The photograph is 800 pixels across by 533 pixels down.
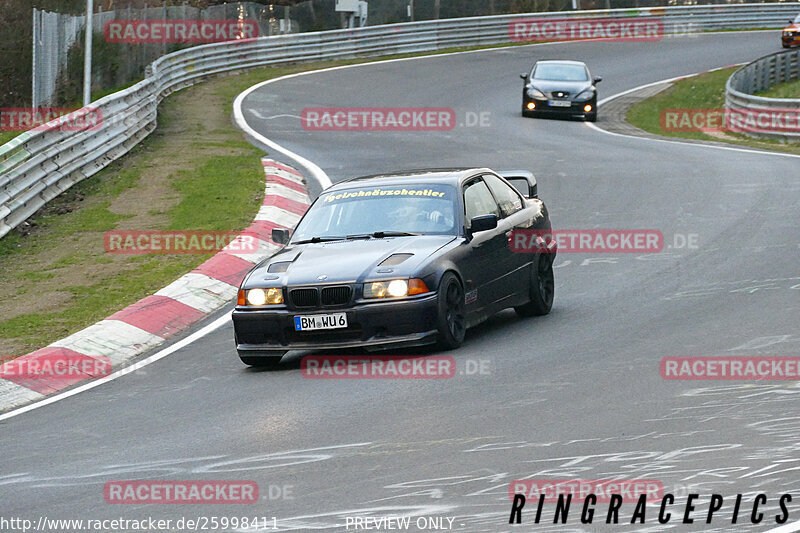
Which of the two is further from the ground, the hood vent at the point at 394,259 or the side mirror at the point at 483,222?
the side mirror at the point at 483,222

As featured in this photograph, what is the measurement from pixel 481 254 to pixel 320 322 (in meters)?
1.69

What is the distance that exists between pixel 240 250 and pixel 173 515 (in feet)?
27.6

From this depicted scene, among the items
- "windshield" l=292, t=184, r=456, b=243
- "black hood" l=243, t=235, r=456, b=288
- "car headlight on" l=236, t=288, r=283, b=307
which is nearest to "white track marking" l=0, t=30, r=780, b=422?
"car headlight on" l=236, t=288, r=283, b=307

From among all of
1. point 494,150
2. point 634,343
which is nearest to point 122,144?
point 494,150

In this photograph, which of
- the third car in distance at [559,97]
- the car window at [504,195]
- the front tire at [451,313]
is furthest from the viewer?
the third car in distance at [559,97]

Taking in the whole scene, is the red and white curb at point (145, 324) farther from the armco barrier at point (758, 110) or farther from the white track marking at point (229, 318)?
the armco barrier at point (758, 110)

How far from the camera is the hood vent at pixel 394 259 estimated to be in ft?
31.6

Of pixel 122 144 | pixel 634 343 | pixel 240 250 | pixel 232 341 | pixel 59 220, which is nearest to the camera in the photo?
pixel 634 343

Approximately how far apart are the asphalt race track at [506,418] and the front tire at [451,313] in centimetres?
12

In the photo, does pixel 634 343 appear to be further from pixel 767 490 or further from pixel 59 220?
pixel 59 220

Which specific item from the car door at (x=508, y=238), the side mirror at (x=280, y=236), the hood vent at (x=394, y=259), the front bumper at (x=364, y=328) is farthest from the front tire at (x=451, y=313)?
the side mirror at (x=280, y=236)

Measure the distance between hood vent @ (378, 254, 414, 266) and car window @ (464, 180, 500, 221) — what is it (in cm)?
108

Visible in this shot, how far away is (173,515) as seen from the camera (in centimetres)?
606

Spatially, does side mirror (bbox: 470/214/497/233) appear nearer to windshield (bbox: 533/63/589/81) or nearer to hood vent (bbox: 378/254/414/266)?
hood vent (bbox: 378/254/414/266)
